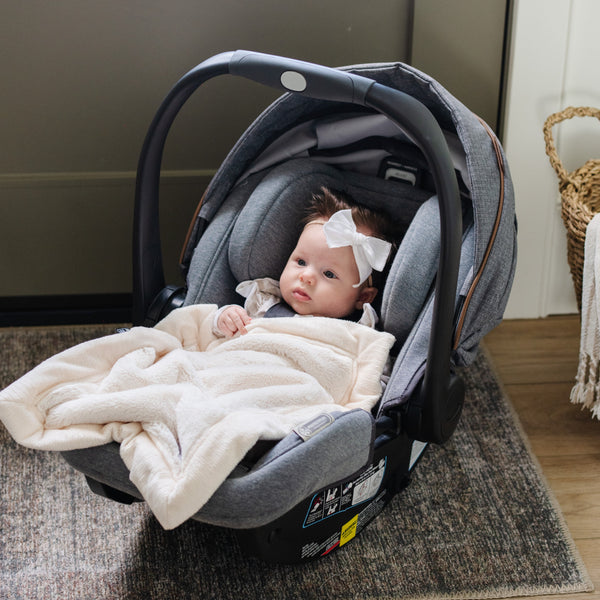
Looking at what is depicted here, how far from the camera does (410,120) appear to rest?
1218mm

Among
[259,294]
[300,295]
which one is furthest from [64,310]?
[300,295]

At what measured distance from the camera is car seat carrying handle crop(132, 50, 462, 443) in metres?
1.22

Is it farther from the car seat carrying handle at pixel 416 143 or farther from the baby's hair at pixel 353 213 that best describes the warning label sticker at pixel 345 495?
the baby's hair at pixel 353 213

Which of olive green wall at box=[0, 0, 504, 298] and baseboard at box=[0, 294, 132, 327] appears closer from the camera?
olive green wall at box=[0, 0, 504, 298]

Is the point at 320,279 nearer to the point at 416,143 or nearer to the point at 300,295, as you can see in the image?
the point at 300,295

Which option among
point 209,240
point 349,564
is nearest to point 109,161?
point 209,240

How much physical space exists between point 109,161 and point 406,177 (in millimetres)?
820

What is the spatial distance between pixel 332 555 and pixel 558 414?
69 cm

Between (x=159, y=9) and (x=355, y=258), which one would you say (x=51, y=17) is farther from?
(x=355, y=258)

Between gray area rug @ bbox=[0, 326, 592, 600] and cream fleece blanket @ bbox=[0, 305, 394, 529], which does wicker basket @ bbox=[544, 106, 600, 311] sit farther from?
cream fleece blanket @ bbox=[0, 305, 394, 529]

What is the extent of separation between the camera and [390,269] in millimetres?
1579

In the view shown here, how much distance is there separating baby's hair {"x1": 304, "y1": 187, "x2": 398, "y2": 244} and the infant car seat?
3cm

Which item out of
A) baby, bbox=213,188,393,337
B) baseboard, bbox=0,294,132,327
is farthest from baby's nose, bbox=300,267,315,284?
baseboard, bbox=0,294,132,327

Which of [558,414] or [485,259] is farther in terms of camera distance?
[558,414]
